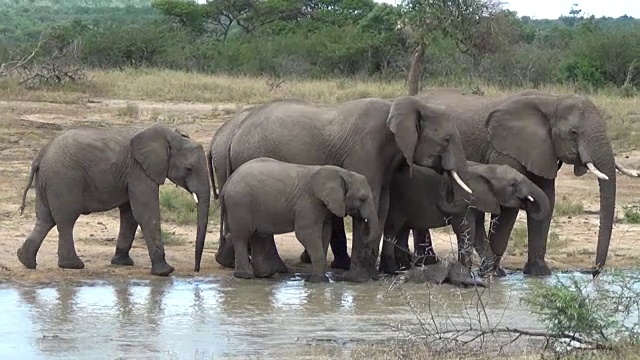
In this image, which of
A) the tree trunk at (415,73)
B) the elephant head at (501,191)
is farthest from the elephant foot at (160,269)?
the tree trunk at (415,73)

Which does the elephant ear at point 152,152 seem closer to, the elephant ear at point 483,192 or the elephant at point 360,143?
the elephant at point 360,143

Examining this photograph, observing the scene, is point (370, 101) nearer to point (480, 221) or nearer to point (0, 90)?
point (480, 221)

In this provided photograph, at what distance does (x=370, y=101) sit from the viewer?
11750mm

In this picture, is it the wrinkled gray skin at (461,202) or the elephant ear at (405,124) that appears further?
the wrinkled gray skin at (461,202)

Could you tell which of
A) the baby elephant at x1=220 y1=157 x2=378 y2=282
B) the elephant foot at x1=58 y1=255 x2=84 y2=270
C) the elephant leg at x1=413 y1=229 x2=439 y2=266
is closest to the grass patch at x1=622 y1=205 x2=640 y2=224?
the elephant leg at x1=413 y1=229 x2=439 y2=266

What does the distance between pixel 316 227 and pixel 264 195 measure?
491 millimetres

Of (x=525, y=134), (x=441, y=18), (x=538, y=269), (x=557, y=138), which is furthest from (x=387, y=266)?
(x=441, y=18)

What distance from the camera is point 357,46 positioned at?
34188mm

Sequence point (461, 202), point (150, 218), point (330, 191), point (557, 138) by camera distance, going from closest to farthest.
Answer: point (330, 191) < point (150, 218) < point (461, 202) < point (557, 138)

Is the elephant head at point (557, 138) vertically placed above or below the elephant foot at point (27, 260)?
above

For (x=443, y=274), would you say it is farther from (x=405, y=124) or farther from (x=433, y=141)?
(x=405, y=124)

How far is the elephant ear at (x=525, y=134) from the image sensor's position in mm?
11859

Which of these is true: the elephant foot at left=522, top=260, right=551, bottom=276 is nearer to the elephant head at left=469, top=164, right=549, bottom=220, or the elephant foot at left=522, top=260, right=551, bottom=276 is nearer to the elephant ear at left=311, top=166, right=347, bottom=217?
the elephant head at left=469, top=164, right=549, bottom=220

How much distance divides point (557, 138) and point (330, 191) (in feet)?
7.34
